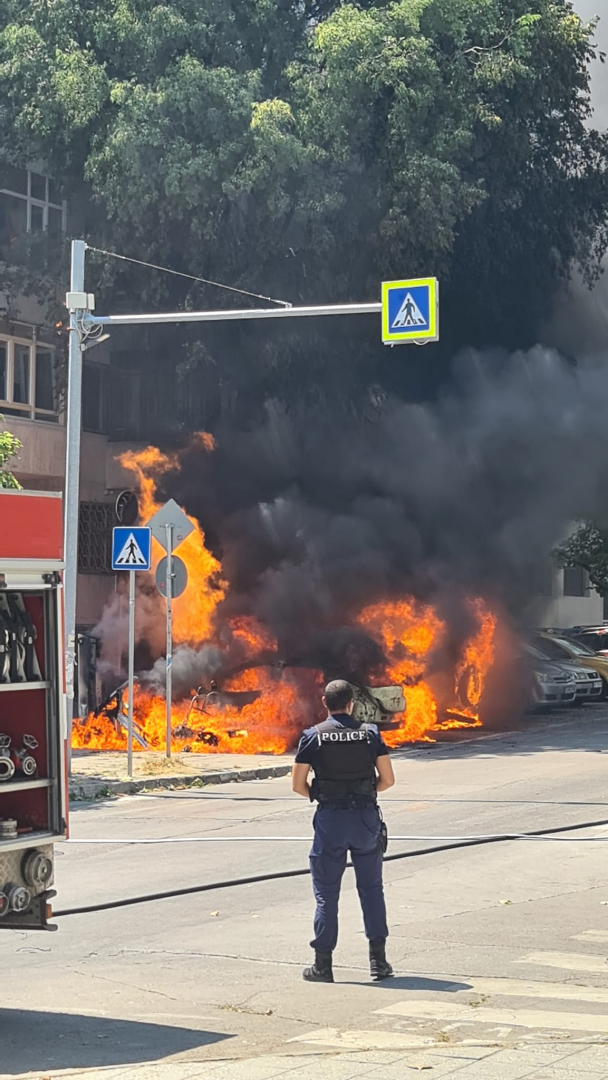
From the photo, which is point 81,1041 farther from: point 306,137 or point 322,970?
point 306,137

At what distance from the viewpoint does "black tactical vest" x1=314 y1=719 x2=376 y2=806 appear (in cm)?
808

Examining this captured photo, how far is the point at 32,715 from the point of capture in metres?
7.29

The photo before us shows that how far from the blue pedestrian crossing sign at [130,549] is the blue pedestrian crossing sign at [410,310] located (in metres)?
3.89

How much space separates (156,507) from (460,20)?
1118 cm

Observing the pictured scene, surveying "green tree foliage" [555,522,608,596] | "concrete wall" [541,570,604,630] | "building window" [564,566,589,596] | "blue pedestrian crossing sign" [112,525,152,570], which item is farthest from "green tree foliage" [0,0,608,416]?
"building window" [564,566,589,596]

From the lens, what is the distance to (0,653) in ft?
23.3

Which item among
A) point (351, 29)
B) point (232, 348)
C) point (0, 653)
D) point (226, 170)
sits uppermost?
point (351, 29)

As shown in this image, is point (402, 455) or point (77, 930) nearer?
point (77, 930)

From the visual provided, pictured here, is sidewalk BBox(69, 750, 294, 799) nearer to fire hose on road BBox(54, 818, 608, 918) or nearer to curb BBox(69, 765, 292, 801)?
curb BBox(69, 765, 292, 801)

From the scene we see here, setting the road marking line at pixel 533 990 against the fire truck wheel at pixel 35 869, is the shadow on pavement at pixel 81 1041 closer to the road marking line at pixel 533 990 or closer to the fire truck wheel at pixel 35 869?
the fire truck wheel at pixel 35 869

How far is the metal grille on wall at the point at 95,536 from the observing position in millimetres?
32688

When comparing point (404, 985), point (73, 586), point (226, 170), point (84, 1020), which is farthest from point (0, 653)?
point (226, 170)

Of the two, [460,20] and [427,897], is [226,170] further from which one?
[427,897]

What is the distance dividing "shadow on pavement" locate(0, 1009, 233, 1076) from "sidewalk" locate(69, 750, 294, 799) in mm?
10203
